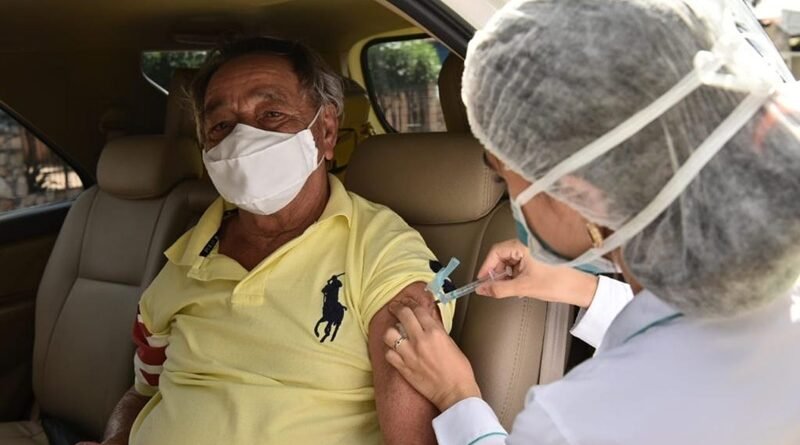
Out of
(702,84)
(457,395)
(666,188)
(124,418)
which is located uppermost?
(702,84)

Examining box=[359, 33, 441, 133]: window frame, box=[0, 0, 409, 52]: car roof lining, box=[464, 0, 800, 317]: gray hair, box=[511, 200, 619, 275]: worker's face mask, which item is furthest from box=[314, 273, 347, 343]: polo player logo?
box=[359, 33, 441, 133]: window frame

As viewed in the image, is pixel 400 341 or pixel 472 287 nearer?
pixel 400 341

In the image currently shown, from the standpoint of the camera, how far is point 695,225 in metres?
0.93

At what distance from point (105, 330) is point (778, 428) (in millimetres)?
2210

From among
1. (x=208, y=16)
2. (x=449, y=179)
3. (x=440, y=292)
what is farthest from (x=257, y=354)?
(x=208, y=16)

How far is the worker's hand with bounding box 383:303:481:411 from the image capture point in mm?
1583

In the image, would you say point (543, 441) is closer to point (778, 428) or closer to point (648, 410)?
point (648, 410)

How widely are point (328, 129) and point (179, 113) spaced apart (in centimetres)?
113

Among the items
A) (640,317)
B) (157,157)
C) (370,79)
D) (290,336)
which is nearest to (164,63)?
(370,79)

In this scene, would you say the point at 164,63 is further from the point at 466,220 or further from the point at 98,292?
the point at 466,220

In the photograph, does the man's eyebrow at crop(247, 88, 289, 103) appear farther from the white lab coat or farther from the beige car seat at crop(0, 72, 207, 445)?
the white lab coat

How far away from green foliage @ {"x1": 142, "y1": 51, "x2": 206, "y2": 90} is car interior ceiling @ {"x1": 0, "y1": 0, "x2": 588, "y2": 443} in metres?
0.04

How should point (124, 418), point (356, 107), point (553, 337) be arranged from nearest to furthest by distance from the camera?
point (553, 337) → point (124, 418) → point (356, 107)

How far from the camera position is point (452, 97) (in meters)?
2.39
